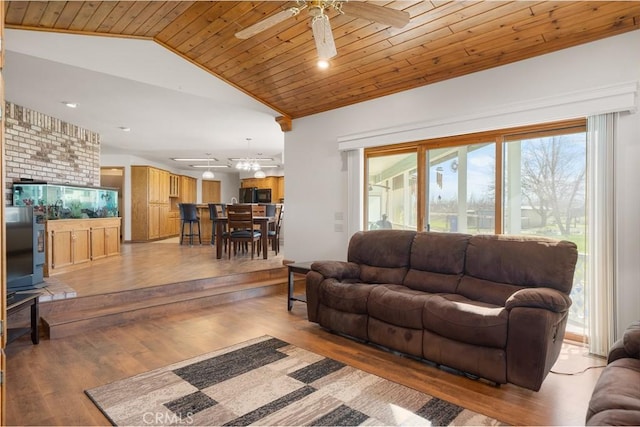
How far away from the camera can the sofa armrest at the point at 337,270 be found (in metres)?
3.51

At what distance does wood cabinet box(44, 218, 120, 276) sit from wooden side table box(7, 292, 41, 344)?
1.95 meters

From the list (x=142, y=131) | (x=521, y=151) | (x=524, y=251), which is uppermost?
(x=142, y=131)

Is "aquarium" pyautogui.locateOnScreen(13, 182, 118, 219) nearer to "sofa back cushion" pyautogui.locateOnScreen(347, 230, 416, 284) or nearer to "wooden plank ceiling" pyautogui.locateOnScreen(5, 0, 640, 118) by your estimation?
"wooden plank ceiling" pyautogui.locateOnScreen(5, 0, 640, 118)

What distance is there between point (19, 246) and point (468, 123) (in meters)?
4.60

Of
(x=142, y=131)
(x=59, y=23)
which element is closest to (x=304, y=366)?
(x=59, y=23)

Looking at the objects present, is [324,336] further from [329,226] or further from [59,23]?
[59,23]

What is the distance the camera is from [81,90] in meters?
4.55

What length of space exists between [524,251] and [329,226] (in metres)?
2.73

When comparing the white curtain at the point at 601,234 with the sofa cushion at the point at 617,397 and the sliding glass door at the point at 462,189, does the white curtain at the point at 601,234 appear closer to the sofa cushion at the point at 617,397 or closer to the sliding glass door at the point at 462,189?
the sliding glass door at the point at 462,189

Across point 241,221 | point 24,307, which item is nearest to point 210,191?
point 241,221

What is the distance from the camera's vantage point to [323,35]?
8.13 ft

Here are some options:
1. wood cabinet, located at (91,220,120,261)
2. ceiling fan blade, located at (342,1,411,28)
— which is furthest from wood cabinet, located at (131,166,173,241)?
ceiling fan blade, located at (342,1,411,28)

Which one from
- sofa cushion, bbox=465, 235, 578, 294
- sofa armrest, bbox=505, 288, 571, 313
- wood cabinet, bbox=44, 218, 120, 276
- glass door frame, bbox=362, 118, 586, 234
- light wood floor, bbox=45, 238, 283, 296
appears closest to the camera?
sofa armrest, bbox=505, 288, 571, 313

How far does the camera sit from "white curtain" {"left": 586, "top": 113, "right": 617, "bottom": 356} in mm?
2852
